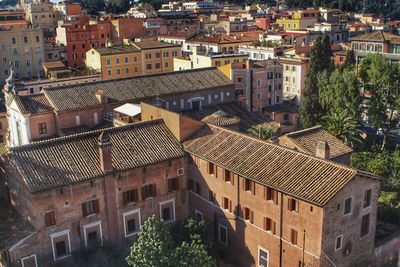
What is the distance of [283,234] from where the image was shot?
31641 mm

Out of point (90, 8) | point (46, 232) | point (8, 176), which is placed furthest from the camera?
point (90, 8)

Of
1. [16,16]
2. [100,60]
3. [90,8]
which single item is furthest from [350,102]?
[90,8]

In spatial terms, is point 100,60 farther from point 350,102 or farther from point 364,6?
point 364,6

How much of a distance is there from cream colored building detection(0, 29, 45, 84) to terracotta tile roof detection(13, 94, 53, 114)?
124 feet

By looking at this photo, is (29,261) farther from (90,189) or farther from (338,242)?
(338,242)

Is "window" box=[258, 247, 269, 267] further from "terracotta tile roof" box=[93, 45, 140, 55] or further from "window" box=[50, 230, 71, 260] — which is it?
"terracotta tile roof" box=[93, 45, 140, 55]

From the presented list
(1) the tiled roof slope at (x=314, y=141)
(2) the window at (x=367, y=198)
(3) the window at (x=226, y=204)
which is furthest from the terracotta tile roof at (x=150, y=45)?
(2) the window at (x=367, y=198)

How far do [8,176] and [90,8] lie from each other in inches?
5478

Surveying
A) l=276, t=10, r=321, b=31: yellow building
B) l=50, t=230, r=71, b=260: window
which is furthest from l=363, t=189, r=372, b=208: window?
l=276, t=10, r=321, b=31: yellow building

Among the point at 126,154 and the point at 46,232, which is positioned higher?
the point at 126,154

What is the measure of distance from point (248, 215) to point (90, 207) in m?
11.4

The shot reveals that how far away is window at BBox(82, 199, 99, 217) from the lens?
34.8 metres

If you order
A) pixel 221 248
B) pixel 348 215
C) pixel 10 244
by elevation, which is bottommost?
pixel 221 248

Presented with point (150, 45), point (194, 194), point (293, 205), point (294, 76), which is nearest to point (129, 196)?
point (194, 194)
